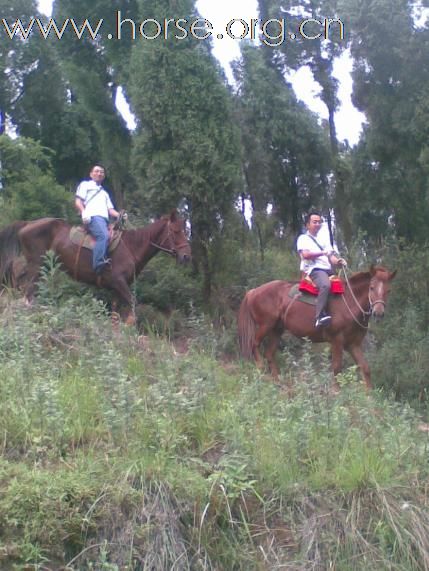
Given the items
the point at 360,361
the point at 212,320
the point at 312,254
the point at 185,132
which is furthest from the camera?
the point at 185,132

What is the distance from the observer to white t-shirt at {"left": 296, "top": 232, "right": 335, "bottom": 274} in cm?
1473

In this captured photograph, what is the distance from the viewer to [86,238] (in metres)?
15.0

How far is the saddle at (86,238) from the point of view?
15000 mm

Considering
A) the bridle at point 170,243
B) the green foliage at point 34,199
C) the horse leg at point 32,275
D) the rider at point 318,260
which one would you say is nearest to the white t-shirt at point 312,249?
the rider at point 318,260

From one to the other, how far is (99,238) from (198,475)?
796 cm

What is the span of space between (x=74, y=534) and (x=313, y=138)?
17.3m

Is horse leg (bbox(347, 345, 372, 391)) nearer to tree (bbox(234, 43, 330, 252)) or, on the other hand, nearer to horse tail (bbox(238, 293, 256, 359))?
horse tail (bbox(238, 293, 256, 359))

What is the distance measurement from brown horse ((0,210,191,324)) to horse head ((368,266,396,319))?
2.94 metres

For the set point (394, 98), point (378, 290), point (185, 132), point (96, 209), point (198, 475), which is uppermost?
point (394, 98)

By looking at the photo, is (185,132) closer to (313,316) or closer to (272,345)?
(272,345)

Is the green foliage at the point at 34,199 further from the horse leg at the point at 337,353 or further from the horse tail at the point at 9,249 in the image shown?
the horse leg at the point at 337,353

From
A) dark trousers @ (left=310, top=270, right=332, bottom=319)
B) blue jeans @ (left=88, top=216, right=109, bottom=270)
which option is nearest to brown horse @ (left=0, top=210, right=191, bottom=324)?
blue jeans @ (left=88, top=216, right=109, bottom=270)

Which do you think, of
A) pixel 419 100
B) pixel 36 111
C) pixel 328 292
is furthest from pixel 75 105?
pixel 328 292

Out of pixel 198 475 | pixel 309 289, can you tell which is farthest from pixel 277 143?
pixel 198 475
